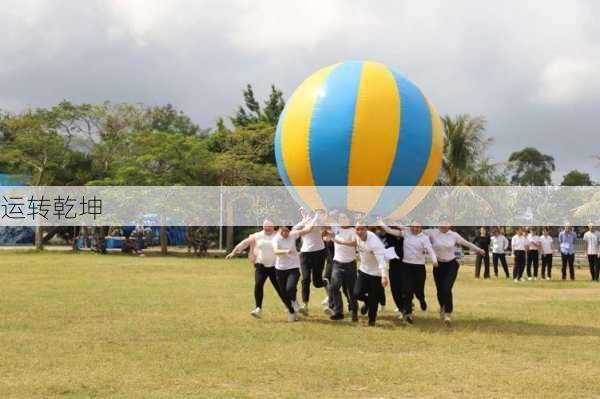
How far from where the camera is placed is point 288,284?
1047 centimetres

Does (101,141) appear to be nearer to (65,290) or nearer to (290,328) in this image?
(65,290)

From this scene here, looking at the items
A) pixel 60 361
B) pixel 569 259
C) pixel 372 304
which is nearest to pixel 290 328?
pixel 372 304

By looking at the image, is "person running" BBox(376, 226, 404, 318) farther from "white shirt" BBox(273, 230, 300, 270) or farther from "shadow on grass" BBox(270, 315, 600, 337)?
"white shirt" BBox(273, 230, 300, 270)

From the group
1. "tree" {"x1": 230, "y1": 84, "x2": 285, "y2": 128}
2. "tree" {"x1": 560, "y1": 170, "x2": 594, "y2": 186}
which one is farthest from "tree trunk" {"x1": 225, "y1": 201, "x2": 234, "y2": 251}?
"tree" {"x1": 560, "y1": 170, "x2": 594, "y2": 186}

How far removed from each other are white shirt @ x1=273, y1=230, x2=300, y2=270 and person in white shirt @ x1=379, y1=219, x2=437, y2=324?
1.28 meters

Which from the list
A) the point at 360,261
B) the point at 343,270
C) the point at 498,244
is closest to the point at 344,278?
the point at 343,270

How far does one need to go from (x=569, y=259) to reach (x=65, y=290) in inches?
543

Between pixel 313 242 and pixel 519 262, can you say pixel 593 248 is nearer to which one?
pixel 519 262

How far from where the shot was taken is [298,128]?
426 inches

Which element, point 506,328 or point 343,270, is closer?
point 506,328

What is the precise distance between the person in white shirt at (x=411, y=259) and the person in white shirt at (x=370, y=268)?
1.32ft

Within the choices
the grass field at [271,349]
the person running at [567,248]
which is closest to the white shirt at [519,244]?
the person running at [567,248]

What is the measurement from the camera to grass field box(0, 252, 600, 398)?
6387 mm

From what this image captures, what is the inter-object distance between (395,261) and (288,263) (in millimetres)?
1563
